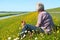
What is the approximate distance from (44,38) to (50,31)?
161 centimetres

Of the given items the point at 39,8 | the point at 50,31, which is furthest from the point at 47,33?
the point at 39,8

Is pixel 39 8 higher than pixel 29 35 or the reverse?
higher

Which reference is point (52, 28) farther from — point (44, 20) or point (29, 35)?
point (29, 35)

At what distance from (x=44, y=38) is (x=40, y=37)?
0.70 feet

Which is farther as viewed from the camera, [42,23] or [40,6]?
[42,23]

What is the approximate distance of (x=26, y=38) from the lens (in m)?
8.95

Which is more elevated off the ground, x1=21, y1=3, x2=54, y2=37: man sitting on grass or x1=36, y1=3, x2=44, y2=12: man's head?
x1=36, y1=3, x2=44, y2=12: man's head

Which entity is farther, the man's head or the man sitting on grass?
the man's head

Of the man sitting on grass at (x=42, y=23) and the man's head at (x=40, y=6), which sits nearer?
the man sitting on grass at (x=42, y=23)

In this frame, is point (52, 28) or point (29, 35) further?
point (52, 28)

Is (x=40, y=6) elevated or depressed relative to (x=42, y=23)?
elevated

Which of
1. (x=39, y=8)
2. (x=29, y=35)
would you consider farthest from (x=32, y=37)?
(x=39, y=8)

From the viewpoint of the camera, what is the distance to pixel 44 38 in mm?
8555

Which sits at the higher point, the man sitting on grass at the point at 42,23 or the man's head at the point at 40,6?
the man's head at the point at 40,6
